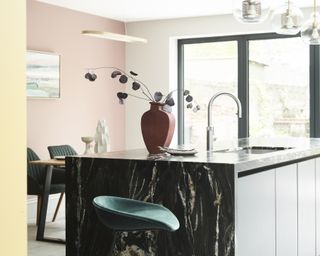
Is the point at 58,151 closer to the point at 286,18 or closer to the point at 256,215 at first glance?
the point at 286,18

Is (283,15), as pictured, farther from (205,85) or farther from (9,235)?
(205,85)

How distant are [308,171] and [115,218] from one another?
1.90 meters

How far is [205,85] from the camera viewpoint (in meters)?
8.15

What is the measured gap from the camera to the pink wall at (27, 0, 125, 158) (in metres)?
6.57

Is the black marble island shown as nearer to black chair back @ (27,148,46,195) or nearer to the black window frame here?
black chair back @ (27,148,46,195)

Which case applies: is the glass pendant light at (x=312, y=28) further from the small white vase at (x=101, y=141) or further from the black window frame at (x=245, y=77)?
the black window frame at (x=245, y=77)

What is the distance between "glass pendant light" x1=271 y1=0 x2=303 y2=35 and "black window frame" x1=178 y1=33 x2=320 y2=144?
295 centimetres

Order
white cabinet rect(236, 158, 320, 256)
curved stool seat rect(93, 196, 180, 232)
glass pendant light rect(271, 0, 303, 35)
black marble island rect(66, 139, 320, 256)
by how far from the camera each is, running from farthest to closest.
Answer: glass pendant light rect(271, 0, 303, 35), white cabinet rect(236, 158, 320, 256), black marble island rect(66, 139, 320, 256), curved stool seat rect(93, 196, 180, 232)

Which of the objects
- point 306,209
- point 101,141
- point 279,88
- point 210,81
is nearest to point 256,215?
point 306,209

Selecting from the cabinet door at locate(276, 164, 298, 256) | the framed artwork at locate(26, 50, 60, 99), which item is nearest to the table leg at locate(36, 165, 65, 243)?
the framed artwork at locate(26, 50, 60, 99)

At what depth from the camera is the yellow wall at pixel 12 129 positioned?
1185 millimetres

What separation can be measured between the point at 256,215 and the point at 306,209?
3.44 feet

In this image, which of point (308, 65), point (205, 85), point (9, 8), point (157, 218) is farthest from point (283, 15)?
point (205, 85)

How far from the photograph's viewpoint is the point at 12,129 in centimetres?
121
